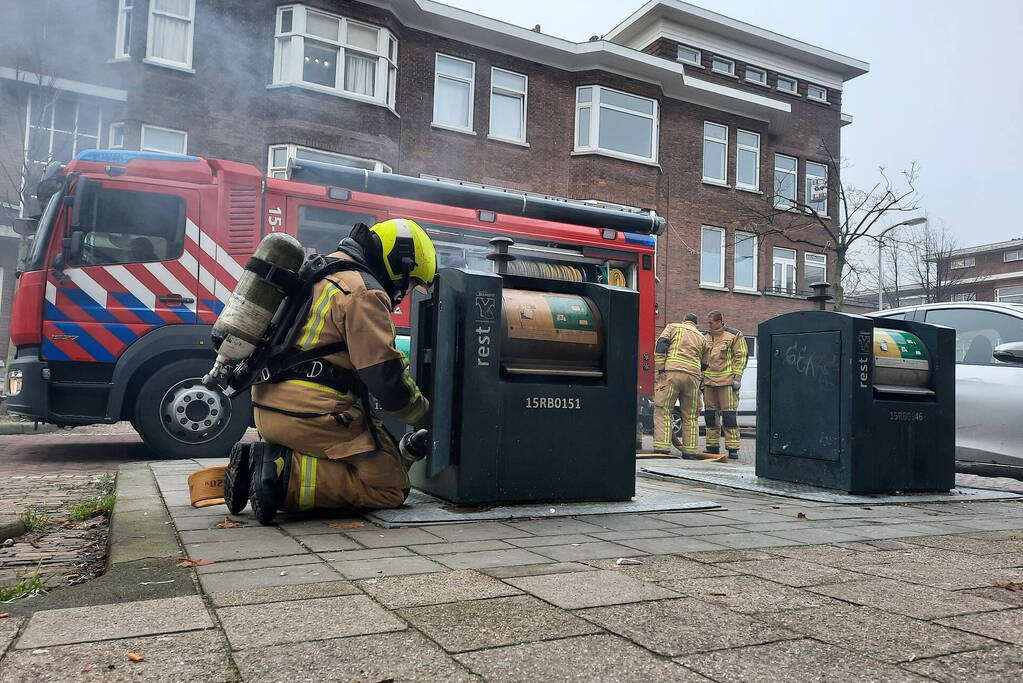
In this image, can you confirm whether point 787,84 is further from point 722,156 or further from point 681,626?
point 681,626

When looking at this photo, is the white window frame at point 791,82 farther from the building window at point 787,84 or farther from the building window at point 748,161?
the building window at point 748,161

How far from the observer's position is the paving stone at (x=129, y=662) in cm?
195

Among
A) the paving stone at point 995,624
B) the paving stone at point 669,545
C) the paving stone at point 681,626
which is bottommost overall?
the paving stone at point 681,626

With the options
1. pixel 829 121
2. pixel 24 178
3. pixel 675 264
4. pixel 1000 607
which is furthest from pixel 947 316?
pixel 829 121

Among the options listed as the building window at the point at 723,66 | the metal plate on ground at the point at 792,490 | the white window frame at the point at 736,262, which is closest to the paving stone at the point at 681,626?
the metal plate on ground at the point at 792,490

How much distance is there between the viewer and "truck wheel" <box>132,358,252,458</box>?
7.89 metres

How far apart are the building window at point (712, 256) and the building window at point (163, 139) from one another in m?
14.3

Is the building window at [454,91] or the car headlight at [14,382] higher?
the building window at [454,91]

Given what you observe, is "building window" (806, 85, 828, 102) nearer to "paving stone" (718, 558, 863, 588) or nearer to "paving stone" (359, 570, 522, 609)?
"paving stone" (718, 558, 863, 588)

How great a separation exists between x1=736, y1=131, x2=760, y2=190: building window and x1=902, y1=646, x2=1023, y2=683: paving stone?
24.5 m

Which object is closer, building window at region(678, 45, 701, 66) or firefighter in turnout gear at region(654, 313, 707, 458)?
firefighter in turnout gear at region(654, 313, 707, 458)

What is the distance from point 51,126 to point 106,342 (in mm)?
9298

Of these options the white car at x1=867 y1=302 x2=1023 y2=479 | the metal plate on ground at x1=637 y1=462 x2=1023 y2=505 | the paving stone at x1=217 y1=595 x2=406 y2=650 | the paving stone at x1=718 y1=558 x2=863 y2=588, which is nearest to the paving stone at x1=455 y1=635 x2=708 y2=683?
the paving stone at x1=217 y1=595 x2=406 y2=650

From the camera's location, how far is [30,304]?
777 centimetres
